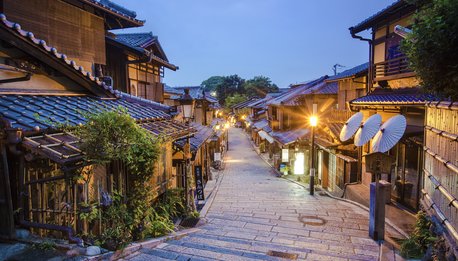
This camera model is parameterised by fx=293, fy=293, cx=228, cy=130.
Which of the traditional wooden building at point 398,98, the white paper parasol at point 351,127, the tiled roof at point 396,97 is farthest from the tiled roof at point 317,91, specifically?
the white paper parasol at point 351,127

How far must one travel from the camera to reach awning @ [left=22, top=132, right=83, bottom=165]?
5242mm

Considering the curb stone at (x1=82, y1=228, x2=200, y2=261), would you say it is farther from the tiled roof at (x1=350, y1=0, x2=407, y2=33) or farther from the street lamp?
the tiled roof at (x1=350, y1=0, x2=407, y2=33)

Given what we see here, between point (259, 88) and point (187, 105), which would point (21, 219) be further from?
point (259, 88)

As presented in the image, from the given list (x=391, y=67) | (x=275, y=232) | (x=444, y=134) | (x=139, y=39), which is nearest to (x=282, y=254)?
(x=275, y=232)

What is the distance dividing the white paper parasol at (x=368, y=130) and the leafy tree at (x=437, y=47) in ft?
16.7

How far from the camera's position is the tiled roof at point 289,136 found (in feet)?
89.7

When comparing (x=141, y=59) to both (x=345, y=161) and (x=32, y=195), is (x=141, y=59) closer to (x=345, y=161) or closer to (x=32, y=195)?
(x=32, y=195)

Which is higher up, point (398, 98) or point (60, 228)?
point (398, 98)

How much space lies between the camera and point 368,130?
432 inches

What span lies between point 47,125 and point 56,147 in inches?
36.4

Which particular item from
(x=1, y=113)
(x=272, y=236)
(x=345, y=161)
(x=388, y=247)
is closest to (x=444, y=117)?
(x=388, y=247)

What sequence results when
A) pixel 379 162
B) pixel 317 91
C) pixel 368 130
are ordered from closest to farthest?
pixel 379 162
pixel 368 130
pixel 317 91

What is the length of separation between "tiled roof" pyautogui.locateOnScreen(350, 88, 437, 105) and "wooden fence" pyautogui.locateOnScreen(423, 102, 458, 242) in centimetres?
287

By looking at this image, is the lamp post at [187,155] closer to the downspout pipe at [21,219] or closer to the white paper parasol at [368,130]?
the downspout pipe at [21,219]
